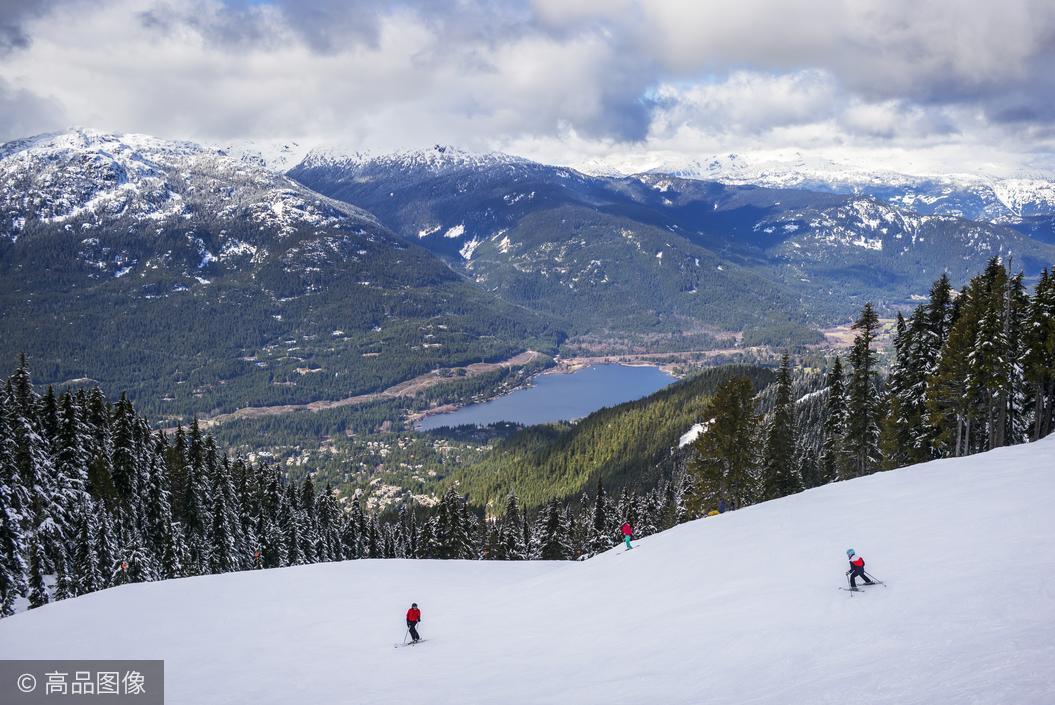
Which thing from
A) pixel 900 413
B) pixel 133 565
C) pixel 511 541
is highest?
pixel 900 413


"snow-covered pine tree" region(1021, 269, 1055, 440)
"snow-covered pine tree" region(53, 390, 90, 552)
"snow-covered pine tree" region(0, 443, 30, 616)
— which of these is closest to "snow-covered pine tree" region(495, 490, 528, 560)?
"snow-covered pine tree" region(53, 390, 90, 552)

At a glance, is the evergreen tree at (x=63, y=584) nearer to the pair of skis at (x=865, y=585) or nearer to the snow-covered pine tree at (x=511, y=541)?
the snow-covered pine tree at (x=511, y=541)

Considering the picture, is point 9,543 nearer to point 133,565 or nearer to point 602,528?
point 133,565

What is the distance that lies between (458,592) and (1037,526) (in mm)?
23927

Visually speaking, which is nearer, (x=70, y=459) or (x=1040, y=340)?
(x=1040, y=340)

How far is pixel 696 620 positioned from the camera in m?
18.3

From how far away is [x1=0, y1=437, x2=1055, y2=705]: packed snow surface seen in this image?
42.2 ft

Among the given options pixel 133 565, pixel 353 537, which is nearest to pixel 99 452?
pixel 133 565

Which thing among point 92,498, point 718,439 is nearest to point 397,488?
point 92,498

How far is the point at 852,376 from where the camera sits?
167 feet

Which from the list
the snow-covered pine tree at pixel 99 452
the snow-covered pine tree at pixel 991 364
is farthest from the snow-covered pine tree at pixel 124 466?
the snow-covered pine tree at pixel 991 364

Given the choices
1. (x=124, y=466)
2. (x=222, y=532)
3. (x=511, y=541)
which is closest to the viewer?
(x=124, y=466)

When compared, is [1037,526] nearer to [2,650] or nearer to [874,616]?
[874,616]

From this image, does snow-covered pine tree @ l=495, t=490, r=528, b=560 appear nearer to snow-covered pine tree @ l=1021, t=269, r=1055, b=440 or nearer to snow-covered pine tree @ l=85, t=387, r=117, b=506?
snow-covered pine tree @ l=85, t=387, r=117, b=506
